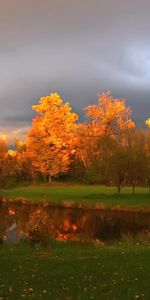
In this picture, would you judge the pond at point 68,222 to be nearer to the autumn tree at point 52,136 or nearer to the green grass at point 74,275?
the green grass at point 74,275

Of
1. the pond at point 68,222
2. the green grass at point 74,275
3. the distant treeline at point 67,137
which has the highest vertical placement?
the distant treeline at point 67,137

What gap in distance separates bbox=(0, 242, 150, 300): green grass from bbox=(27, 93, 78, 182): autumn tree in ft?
177

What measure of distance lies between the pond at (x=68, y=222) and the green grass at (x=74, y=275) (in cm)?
593

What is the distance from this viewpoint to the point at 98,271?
14.9 meters

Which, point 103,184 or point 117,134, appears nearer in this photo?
point 117,134

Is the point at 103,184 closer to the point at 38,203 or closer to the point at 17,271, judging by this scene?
the point at 38,203

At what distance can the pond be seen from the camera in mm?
29048

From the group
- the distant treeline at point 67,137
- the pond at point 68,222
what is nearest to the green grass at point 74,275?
the pond at point 68,222

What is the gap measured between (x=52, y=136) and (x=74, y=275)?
199ft

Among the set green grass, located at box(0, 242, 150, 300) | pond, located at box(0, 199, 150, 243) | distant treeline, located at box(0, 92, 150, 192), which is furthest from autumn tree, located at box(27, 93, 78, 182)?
green grass, located at box(0, 242, 150, 300)

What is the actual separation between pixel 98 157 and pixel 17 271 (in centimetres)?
6344

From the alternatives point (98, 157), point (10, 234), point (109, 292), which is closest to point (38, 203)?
point (10, 234)

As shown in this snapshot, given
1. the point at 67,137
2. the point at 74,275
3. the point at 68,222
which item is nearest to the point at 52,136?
the point at 67,137

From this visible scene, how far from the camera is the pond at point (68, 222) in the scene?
29048 mm
